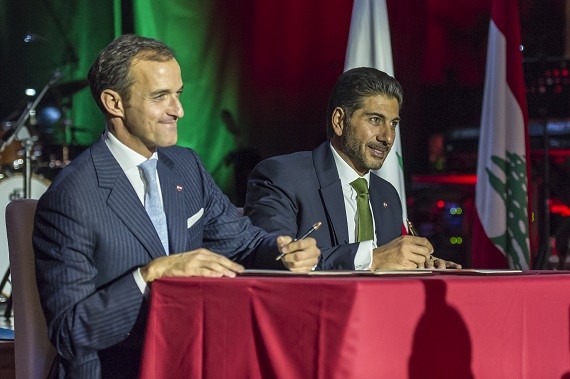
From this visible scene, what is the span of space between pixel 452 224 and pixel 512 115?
167cm

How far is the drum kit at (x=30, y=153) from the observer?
5637mm

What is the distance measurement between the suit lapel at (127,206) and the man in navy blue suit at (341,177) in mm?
702

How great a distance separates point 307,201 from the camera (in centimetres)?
295

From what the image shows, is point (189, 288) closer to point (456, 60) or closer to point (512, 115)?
point (512, 115)

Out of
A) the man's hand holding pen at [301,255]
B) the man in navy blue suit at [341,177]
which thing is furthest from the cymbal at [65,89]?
the man's hand holding pen at [301,255]

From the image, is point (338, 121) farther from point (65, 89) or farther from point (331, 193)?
point (65, 89)

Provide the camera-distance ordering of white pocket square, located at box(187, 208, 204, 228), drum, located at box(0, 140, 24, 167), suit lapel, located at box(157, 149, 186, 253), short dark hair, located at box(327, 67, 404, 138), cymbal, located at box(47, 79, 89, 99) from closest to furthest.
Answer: suit lapel, located at box(157, 149, 186, 253), white pocket square, located at box(187, 208, 204, 228), short dark hair, located at box(327, 67, 404, 138), drum, located at box(0, 140, 24, 167), cymbal, located at box(47, 79, 89, 99)

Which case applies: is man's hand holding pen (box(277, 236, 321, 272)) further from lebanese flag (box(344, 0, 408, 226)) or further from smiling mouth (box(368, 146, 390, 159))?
lebanese flag (box(344, 0, 408, 226))

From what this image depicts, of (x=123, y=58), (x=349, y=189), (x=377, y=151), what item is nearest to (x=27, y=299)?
(x=123, y=58)

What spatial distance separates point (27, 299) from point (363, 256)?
33.4 inches

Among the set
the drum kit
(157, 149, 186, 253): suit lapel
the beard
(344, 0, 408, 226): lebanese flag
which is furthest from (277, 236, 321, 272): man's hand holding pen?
the drum kit

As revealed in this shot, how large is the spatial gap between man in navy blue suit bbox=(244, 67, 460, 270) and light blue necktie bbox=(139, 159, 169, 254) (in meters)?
0.60

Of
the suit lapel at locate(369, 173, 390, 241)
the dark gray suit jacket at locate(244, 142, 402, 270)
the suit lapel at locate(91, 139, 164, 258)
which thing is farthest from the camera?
the suit lapel at locate(369, 173, 390, 241)

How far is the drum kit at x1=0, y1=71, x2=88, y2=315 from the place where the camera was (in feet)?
18.5
